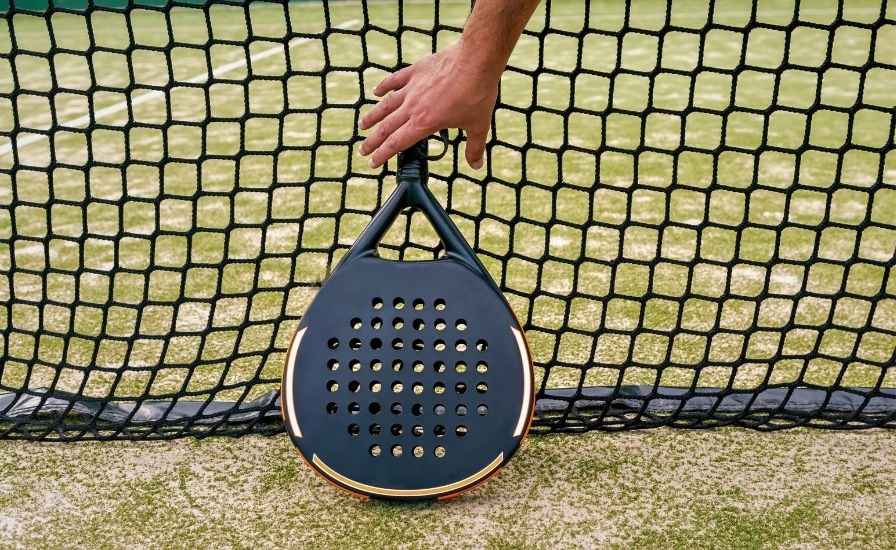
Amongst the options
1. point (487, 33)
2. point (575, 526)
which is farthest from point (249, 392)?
point (487, 33)

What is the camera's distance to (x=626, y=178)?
290 centimetres

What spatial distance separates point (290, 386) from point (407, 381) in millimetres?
151


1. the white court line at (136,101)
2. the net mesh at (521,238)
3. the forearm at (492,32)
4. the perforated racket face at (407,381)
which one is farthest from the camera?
the white court line at (136,101)

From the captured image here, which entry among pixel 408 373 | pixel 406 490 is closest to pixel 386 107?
pixel 408 373

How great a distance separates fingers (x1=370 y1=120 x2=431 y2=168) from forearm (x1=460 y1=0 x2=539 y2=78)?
108mm

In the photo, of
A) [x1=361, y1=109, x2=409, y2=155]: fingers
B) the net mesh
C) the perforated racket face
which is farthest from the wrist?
the net mesh

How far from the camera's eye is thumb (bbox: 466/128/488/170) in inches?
47.5

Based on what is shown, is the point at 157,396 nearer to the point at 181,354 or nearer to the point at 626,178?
the point at 181,354

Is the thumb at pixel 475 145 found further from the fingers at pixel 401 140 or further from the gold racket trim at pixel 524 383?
the gold racket trim at pixel 524 383

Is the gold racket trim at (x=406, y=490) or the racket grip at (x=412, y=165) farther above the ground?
the racket grip at (x=412, y=165)

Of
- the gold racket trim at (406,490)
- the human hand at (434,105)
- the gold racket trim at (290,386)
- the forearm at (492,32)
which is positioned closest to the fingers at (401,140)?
the human hand at (434,105)

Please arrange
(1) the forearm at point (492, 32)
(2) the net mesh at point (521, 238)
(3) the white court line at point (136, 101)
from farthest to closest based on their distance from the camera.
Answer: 1. (3) the white court line at point (136, 101)
2. (2) the net mesh at point (521, 238)
3. (1) the forearm at point (492, 32)

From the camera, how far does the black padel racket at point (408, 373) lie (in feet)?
3.88

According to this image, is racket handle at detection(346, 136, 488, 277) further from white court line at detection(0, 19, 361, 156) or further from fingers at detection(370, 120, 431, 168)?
white court line at detection(0, 19, 361, 156)
